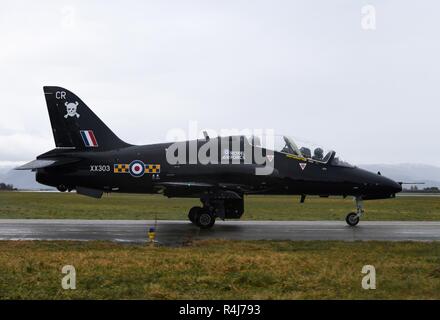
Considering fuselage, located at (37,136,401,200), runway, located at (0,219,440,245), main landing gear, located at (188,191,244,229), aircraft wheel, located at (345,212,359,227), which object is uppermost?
fuselage, located at (37,136,401,200)

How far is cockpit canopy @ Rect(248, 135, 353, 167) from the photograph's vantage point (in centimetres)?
2078

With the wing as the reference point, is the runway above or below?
below

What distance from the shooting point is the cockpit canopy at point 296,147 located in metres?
20.8

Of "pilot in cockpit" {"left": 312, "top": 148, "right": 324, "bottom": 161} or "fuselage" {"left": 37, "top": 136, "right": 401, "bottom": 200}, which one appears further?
"pilot in cockpit" {"left": 312, "top": 148, "right": 324, "bottom": 161}

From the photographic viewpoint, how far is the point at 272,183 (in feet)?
68.1

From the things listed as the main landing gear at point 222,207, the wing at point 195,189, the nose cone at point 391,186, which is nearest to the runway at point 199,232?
the main landing gear at point 222,207

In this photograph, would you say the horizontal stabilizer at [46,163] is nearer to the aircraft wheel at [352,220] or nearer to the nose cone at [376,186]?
the aircraft wheel at [352,220]

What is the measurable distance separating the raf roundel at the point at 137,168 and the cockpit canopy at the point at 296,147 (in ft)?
15.1

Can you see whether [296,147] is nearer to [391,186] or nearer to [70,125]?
[391,186]

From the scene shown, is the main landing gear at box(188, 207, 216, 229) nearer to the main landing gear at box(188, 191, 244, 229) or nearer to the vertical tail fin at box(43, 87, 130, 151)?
the main landing gear at box(188, 191, 244, 229)

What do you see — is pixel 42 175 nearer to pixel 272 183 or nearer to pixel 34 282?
pixel 272 183

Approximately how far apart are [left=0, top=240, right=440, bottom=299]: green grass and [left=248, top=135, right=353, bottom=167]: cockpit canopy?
288 inches

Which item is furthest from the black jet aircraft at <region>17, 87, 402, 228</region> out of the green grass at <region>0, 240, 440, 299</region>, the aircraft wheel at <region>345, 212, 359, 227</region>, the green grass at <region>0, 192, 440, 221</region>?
the green grass at <region>0, 240, 440, 299</region>
